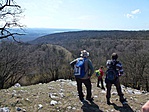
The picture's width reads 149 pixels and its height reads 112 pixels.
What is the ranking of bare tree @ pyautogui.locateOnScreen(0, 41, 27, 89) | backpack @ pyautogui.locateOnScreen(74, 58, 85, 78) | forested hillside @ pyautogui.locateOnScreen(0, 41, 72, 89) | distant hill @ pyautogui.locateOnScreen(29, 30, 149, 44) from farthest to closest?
distant hill @ pyautogui.locateOnScreen(29, 30, 149, 44) → forested hillside @ pyautogui.locateOnScreen(0, 41, 72, 89) → bare tree @ pyautogui.locateOnScreen(0, 41, 27, 89) → backpack @ pyautogui.locateOnScreen(74, 58, 85, 78)

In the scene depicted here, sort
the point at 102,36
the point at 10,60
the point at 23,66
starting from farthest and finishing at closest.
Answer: the point at 102,36 → the point at 23,66 → the point at 10,60

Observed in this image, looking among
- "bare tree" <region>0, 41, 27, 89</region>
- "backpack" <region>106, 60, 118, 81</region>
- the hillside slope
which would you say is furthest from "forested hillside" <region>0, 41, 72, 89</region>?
"backpack" <region>106, 60, 118, 81</region>

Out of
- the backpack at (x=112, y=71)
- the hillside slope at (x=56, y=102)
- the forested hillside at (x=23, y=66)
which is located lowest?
the forested hillside at (x=23, y=66)

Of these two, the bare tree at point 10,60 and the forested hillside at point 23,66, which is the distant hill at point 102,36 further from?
the bare tree at point 10,60

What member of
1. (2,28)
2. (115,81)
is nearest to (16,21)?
(2,28)

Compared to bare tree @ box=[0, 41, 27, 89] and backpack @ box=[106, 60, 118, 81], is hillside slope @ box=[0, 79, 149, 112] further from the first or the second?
bare tree @ box=[0, 41, 27, 89]

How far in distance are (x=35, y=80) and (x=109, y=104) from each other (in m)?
36.6

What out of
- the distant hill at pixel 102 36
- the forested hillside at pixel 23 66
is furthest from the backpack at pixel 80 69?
the distant hill at pixel 102 36

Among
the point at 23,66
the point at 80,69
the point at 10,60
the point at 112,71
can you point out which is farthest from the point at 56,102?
the point at 23,66

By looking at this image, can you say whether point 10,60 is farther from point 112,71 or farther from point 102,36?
point 102,36

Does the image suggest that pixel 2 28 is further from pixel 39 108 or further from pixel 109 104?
pixel 109 104

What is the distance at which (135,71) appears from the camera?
3006 cm

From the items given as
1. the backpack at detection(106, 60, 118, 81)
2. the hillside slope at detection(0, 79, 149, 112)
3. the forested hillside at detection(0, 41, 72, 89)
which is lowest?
the forested hillside at detection(0, 41, 72, 89)

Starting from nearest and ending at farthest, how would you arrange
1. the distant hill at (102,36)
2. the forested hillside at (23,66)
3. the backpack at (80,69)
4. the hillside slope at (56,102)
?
the hillside slope at (56,102) < the backpack at (80,69) < the forested hillside at (23,66) < the distant hill at (102,36)
